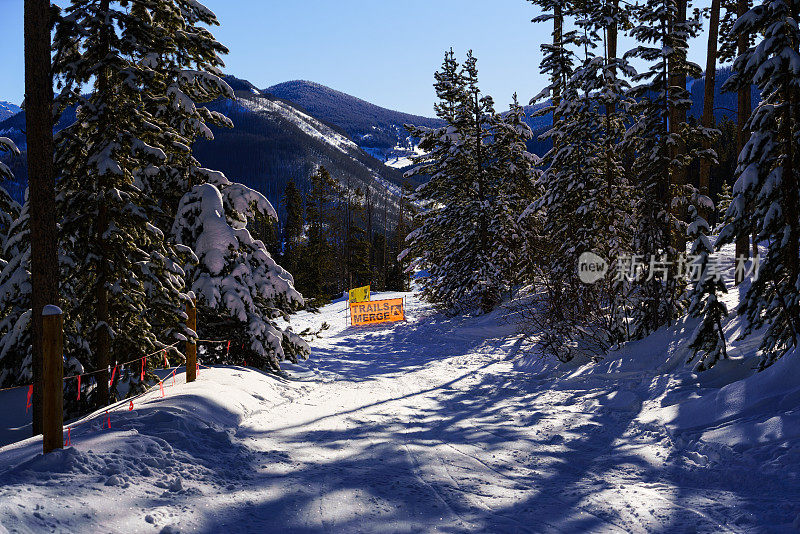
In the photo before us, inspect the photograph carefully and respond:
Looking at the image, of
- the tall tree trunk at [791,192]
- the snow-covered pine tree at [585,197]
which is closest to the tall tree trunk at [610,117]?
the snow-covered pine tree at [585,197]

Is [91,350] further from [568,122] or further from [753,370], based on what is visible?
[568,122]

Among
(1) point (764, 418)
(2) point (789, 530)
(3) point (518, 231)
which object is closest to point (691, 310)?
(1) point (764, 418)

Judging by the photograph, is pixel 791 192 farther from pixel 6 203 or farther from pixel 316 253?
pixel 316 253

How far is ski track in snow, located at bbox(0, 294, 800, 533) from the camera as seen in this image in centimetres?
423

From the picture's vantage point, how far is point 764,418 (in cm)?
576

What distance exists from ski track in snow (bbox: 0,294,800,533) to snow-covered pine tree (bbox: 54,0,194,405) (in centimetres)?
176

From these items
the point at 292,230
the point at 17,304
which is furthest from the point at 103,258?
the point at 292,230

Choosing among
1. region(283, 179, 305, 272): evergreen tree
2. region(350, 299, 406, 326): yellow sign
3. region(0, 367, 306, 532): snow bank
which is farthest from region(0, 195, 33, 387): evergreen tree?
region(283, 179, 305, 272): evergreen tree

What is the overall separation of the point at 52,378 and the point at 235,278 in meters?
5.76

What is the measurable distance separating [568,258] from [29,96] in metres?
13.2

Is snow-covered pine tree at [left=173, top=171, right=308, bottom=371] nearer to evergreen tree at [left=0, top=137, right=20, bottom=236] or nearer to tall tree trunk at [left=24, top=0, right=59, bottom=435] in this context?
tall tree trunk at [left=24, top=0, right=59, bottom=435]

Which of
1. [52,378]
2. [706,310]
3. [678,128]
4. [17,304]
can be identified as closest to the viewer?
[52,378]

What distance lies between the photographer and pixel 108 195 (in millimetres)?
8547

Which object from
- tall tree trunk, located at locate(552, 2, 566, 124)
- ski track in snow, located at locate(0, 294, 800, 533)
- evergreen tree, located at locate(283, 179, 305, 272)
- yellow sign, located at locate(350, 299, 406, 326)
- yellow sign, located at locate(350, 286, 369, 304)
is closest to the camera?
ski track in snow, located at locate(0, 294, 800, 533)
